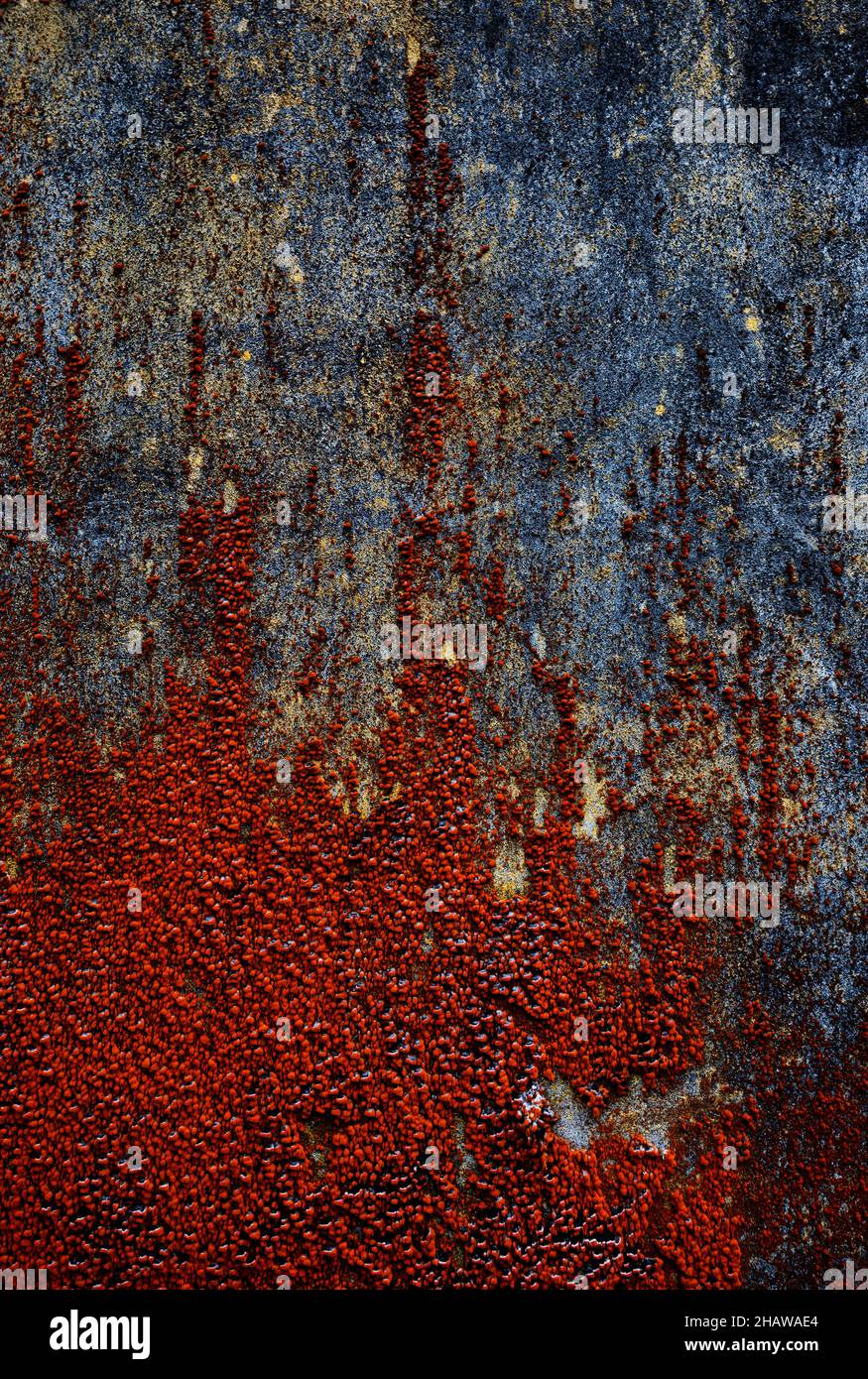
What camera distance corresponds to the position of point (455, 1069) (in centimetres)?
213

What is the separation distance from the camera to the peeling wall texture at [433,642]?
2.10 meters

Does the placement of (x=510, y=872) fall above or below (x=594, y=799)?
below

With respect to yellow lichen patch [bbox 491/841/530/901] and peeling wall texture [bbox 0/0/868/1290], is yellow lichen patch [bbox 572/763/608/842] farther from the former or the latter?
yellow lichen patch [bbox 491/841/530/901]

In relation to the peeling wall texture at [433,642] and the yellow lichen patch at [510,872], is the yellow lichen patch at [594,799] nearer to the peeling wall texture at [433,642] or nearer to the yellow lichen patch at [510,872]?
the peeling wall texture at [433,642]

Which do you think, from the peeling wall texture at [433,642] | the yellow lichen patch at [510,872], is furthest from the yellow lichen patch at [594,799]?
the yellow lichen patch at [510,872]

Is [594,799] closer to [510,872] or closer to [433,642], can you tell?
[510,872]

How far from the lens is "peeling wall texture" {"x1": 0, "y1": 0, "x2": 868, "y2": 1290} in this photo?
2096mm

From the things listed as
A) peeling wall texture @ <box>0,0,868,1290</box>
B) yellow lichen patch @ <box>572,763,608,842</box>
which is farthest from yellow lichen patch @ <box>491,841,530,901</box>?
Answer: yellow lichen patch @ <box>572,763,608,842</box>

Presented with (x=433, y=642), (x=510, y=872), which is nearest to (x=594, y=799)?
(x=510, y=872)

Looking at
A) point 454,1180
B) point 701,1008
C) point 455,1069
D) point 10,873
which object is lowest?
point 454,1180

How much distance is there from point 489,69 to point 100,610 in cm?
202

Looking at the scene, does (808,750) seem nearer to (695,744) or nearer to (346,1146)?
(695,744)

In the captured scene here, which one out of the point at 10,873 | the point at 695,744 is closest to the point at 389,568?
the point at 695,744

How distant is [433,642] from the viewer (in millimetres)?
2293
